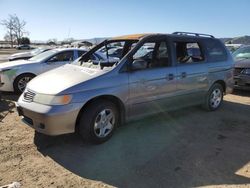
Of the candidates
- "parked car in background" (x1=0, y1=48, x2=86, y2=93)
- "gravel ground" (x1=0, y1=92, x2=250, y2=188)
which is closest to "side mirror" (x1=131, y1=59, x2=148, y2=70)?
"gravel ground" (x1=0, y1=92, x2=250, y2=188)

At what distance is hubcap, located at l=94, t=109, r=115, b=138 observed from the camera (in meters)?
4.34

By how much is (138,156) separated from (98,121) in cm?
83

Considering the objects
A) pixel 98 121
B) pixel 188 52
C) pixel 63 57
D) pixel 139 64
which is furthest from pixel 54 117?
pixel 63 57

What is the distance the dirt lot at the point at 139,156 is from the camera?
344 cm

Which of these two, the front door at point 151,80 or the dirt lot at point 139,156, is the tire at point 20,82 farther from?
the front door at point 151,80

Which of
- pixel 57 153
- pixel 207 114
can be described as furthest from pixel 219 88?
pixel 57 153

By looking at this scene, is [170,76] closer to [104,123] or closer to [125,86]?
[125,86]

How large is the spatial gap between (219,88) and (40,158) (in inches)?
176

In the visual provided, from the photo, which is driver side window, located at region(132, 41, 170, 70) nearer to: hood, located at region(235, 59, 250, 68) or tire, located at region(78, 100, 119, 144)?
tire, located at region(78, 100, 119, 144)

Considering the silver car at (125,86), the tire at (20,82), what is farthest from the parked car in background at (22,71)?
the silver car at (125,86)

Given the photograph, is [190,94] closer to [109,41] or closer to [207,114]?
[207,114]

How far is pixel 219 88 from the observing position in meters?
6.58

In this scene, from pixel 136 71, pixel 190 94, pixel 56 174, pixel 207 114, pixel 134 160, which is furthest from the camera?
pixel 207 114

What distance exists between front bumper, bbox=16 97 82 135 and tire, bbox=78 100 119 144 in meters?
0.18
